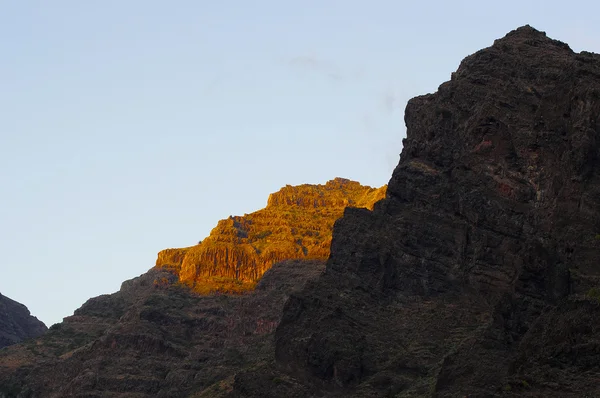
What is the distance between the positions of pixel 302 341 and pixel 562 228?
32802 mm

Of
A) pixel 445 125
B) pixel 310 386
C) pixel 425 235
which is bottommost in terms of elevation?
pixel 310 386

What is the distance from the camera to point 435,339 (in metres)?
152

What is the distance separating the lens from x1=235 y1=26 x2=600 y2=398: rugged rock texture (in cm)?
13225

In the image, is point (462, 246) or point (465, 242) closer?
point (465, 242)

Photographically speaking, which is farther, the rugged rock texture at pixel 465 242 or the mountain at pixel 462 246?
the mountain at pixel 462 246

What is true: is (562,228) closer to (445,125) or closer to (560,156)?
(560,156)

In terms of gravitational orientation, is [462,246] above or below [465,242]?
below

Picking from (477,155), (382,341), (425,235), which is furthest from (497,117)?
(382,341)

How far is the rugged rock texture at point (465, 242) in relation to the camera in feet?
434

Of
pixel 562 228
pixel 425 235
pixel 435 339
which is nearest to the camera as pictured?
pixel 562 228

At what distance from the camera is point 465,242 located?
510 feet

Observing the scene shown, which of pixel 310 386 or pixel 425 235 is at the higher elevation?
pixel 425 235

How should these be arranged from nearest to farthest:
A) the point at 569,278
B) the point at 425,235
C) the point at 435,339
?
the point at 569,278, the point at 435,339, the point at 425,235

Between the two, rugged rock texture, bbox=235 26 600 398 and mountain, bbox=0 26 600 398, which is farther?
mountain, bbox=0 26 600 398
